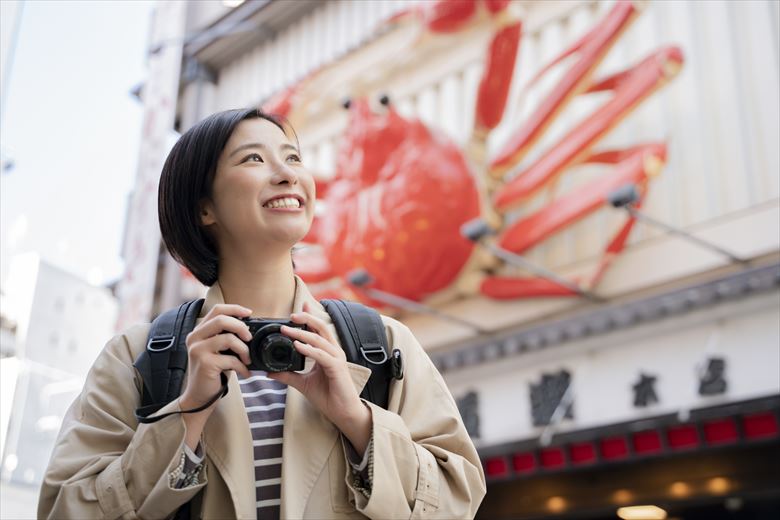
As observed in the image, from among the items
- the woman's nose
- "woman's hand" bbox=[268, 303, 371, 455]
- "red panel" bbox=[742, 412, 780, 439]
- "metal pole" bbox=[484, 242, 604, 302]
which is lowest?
"woman's hand" bbox=[268, 303, 371, 455]

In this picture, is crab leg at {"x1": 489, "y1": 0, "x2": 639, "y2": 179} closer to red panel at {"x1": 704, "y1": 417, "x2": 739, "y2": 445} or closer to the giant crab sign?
the giant crab sign

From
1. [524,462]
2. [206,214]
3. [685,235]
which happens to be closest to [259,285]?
[206,214]

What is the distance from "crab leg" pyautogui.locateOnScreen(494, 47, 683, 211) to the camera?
6.24 m

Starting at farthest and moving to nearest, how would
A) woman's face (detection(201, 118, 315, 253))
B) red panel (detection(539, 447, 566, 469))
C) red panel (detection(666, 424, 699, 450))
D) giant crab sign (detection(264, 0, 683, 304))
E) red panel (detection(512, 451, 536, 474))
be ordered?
red panel (detection(512, 451, 536, 474)) → red panel (detection(539, 447, 566, 469)) → giant crab sign (detection(264, 0, 683, 304)) → red panel (detection(666, 424, 699, 450)) → woman's face (detection(201, 118, 315, 253))

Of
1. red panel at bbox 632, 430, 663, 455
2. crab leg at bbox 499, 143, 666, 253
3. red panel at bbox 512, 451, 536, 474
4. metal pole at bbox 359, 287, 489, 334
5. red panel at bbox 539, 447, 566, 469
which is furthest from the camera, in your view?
metal pole at bbox 359, 287, 489, 334

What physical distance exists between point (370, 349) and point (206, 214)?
358mm

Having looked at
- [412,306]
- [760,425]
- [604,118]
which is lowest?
[760,425]

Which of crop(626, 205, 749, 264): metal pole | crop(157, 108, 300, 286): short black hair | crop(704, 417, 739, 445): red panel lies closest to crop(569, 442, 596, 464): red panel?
crop(704, 417, 739, 445): red panel

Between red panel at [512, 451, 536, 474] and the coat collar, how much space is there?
5.63 m

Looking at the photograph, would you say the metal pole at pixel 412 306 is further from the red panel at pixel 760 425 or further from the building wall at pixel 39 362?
the building wall at pixel 39 362

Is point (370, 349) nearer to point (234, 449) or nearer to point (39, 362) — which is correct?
point (234, 449)

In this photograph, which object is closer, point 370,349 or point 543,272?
point 370,349

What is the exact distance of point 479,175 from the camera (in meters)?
7.37

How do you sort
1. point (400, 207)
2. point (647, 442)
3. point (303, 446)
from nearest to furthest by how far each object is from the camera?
point (303, 446) < point (647, 442) < point (400, 207)
